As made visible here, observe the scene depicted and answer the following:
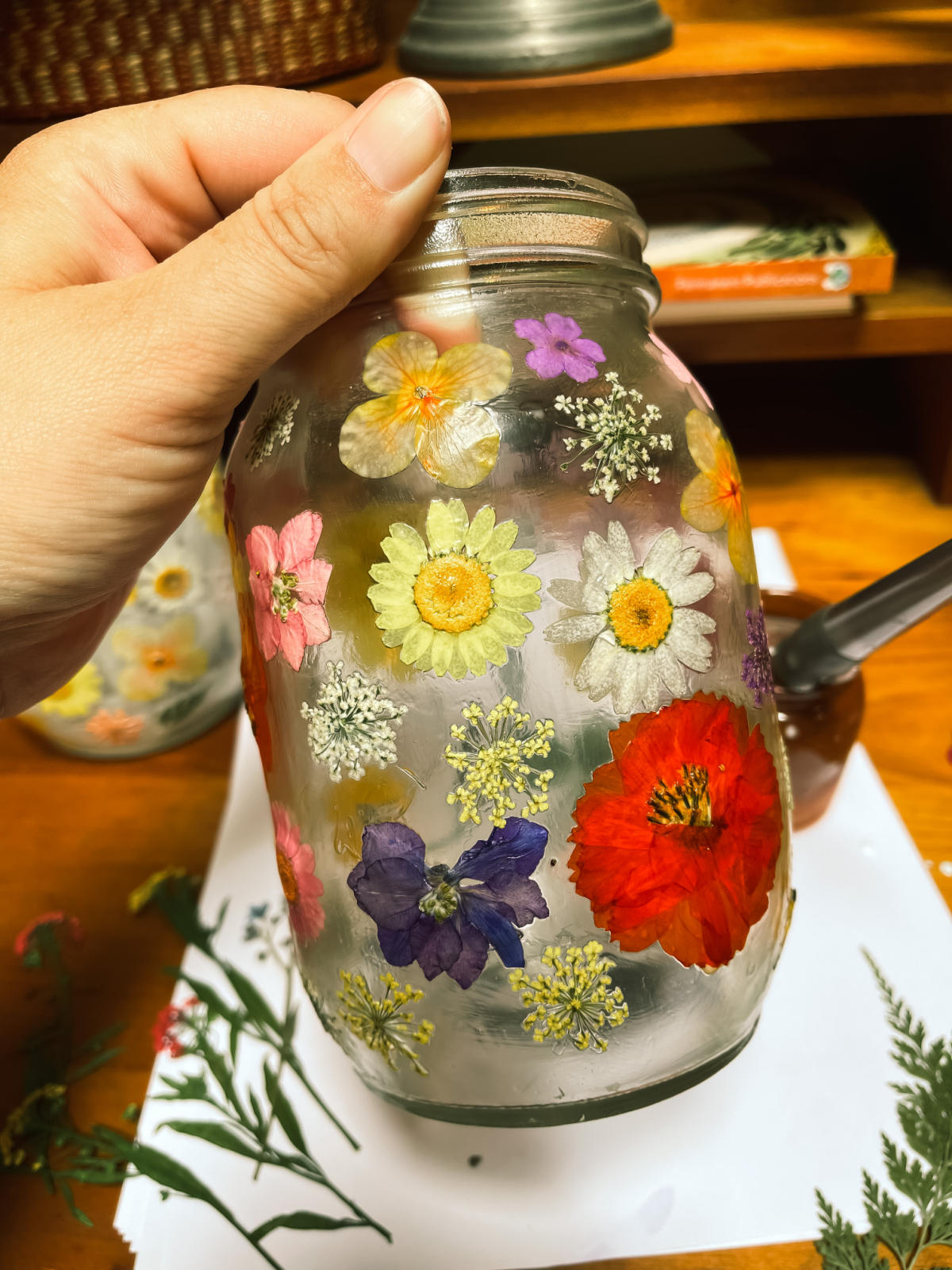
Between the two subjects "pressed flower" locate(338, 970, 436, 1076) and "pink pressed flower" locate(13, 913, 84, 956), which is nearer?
"pressed flower" locate(338, 970, 436, 1076)

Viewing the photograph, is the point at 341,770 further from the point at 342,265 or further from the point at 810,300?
the point at 810,300

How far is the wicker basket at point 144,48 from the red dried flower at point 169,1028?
54 cm

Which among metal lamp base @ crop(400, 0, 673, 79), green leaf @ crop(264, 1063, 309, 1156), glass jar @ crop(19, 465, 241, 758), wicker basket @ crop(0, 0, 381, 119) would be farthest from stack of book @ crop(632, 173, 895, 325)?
green leaf @ crop(264, 1063, 309, 1156)

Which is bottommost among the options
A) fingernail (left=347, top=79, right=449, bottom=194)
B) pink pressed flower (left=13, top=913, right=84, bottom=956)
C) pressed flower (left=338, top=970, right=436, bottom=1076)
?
pink pressed flower (left=13, top=913, right=84, bottom=956)

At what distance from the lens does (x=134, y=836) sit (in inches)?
24.7

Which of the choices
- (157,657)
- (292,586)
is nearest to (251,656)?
(292,586)

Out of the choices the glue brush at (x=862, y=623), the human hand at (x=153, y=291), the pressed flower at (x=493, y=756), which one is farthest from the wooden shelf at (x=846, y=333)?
the pressed flower at (x=493, y=756)

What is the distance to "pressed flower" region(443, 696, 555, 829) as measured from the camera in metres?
0.32

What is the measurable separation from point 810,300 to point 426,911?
585 mm

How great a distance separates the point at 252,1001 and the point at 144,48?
22.0 inches

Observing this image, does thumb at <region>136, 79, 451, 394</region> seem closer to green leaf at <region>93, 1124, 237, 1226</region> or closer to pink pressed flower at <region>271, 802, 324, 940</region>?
pink pressed flower at <region>271, 802, 324, 940</region>

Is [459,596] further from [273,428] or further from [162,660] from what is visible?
[162,660]

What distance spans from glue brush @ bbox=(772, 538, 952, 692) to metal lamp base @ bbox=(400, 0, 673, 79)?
1.31 ft

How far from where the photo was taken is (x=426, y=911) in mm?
329
